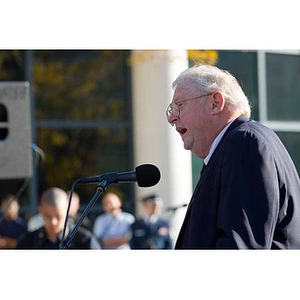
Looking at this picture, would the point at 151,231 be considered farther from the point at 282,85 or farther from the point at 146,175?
the point at 146,175

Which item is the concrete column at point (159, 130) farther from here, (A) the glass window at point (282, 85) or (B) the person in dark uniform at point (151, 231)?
(A) the glass window at point (282, 85)

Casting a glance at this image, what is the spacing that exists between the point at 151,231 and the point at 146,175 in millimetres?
7881

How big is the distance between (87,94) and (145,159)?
4.43ft

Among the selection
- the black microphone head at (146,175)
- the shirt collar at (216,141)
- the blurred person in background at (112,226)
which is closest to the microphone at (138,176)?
the black microphone head at (146,175)

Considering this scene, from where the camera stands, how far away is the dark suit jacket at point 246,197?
11.5ft

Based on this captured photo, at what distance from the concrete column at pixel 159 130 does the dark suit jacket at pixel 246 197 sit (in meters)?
10.0

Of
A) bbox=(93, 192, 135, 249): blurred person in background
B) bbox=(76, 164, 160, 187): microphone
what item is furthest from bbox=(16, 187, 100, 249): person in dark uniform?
bbox=(93, 192, 135, 249): blurred person in background

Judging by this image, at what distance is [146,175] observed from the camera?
4074 mm

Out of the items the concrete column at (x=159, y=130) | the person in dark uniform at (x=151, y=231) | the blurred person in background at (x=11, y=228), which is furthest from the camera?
the concrete column at (x=159, y=130)

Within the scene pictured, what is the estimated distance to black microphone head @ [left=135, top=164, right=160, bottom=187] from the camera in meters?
4.05
